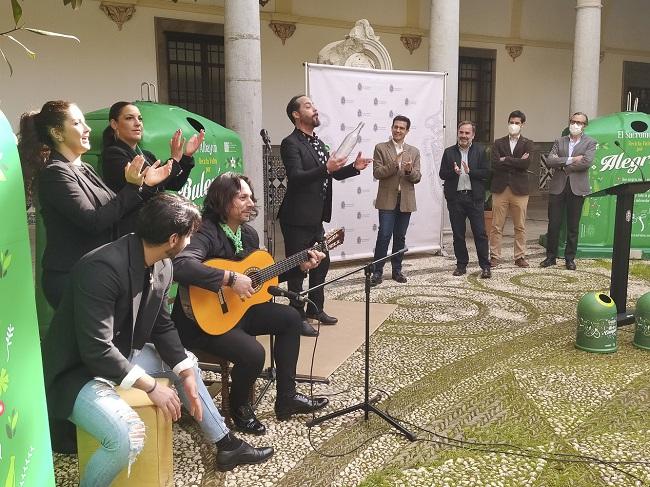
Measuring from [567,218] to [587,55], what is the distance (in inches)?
143

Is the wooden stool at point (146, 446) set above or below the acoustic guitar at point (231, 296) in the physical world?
below

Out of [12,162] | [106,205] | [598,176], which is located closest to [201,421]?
[106,205]

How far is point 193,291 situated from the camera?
299cm

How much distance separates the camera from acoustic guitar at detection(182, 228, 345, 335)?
300cm

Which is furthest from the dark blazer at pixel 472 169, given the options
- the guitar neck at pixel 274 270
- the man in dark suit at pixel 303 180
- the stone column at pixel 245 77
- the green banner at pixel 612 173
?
the guitar neck at pixel 274 270

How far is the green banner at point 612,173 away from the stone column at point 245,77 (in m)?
3.88

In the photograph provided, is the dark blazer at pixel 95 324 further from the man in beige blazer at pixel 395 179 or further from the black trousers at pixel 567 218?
the black trousers at pixel 567 218

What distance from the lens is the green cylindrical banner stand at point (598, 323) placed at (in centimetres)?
423

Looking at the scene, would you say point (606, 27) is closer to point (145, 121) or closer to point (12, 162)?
point (145, 121)

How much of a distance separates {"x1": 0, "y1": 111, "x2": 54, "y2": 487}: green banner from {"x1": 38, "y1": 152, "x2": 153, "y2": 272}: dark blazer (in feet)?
3.20

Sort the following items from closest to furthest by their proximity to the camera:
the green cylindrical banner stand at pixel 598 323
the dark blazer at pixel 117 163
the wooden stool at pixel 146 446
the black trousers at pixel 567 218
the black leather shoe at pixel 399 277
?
1. the wooden stool at pixel 146 446
2. the dark blazer at pixel 117 163
3. the green cylindrical banner stand at pixel 598 323
4. the black leather shoe at pixel 399 277
5. the black trousers at pixel 567 218

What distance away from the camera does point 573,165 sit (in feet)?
22.2

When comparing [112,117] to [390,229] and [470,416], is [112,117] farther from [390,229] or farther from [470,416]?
Result: [390,229]

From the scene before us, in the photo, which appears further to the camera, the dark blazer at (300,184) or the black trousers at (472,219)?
the black trousers at (472,219)
